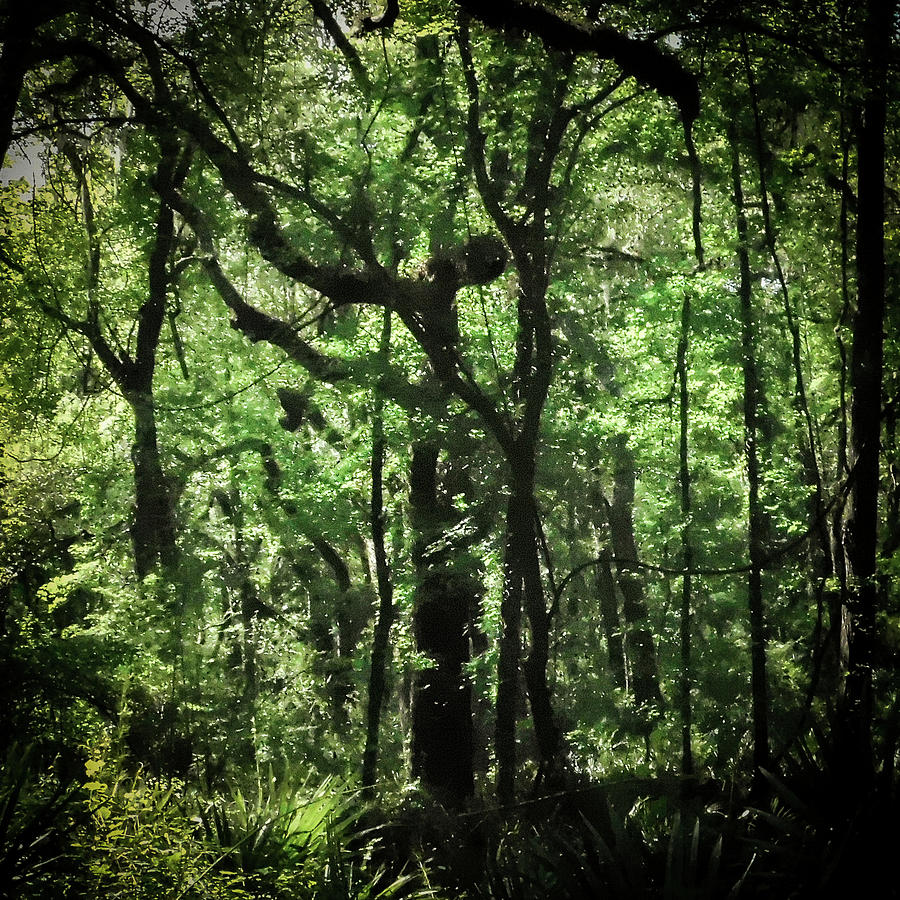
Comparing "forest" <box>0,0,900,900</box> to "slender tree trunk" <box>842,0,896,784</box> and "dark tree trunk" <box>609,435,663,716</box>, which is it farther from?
"dark tree trunk" <box>609,435,663,716</box>

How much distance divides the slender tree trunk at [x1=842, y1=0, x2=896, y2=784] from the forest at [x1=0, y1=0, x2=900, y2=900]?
0.10 feet

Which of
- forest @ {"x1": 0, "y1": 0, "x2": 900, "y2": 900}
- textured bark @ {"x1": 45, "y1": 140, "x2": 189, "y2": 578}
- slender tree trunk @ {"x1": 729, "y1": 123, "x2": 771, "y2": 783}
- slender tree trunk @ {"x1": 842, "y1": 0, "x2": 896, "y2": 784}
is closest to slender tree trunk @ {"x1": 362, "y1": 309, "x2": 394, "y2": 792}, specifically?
forest @ {"x1": 0, "y1": 0, "x2": 900, "y2": 900}

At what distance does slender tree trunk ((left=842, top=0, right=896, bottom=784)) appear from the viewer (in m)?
7.04

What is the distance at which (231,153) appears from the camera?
34.5ft

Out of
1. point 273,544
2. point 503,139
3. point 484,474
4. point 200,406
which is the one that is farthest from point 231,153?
point 273,544

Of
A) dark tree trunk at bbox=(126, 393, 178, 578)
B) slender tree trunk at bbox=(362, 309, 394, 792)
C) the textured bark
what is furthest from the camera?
dark tree trunk at bbox=(126, 393, 178, 578)

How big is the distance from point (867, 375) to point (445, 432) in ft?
17.9

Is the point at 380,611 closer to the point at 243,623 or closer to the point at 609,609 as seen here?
the point at 243,623

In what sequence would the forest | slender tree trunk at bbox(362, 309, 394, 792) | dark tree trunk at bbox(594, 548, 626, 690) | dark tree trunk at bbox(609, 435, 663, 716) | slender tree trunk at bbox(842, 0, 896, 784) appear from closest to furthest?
the forest < slender tree trunk at bbox(842, 0, 896, 784) < slender tree trunk at bbox(362, 309, 394, 792) < dark tree trunk at bbox(609, 435, 663, 716) < dark tree trunk at bbox(594, 548, 626, 690)

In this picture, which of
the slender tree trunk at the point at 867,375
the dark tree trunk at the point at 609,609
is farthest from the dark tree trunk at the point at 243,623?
the slender tree trunk at the point at 867,375

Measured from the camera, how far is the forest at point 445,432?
20.4ft

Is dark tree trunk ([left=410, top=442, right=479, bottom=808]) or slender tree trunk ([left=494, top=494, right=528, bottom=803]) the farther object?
dark tree trunk ([left=410, top=442, right=479, bottom=808])

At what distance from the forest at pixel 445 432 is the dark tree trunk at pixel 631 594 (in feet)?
0.55

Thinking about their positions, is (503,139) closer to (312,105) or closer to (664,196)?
(312,105)
